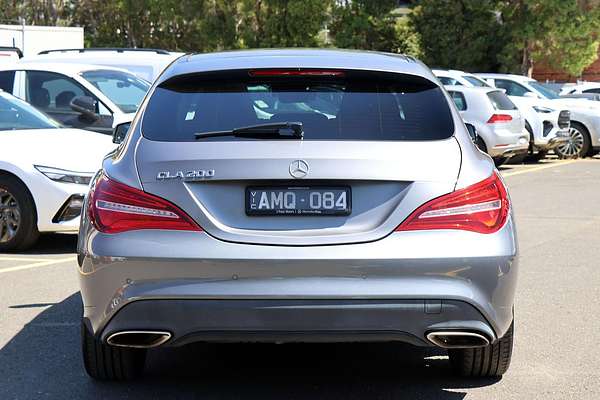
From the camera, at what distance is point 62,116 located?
1211cm

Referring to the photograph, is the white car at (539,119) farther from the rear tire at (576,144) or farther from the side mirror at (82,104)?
the side mirror at (82,104)

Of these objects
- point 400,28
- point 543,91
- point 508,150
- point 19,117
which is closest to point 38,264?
point 19,117

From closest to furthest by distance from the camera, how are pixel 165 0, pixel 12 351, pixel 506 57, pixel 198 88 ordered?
pixel 198 88
pixel 12 351
pixel 506 57
pixel 165 0

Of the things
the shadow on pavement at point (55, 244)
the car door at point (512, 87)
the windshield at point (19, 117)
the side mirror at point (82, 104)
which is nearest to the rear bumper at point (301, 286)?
the shadow on pavement at point (55, 244)

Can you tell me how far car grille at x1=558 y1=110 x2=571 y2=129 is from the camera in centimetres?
1988

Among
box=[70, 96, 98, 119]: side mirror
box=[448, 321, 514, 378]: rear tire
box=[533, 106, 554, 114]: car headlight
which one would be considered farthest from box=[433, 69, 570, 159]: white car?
box=[448, 321, 514, 378]: rear tire

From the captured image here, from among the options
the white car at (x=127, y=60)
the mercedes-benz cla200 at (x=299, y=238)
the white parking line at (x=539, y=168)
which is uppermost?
the mercedes-benz cla200 at (x=299, y=238)

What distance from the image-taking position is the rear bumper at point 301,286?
4117 mm

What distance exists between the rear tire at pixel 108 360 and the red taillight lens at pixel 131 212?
680 millimetres

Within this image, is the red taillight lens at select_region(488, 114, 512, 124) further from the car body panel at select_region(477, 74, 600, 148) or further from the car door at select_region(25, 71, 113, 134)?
the car door at select_region(25, 71, 113, 134)

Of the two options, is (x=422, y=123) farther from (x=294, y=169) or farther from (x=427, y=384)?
(x=427, y=384)

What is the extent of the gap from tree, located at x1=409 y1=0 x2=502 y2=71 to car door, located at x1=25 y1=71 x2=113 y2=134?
32.2 metres

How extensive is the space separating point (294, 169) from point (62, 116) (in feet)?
27.6

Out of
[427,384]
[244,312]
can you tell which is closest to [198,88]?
[244,312]
